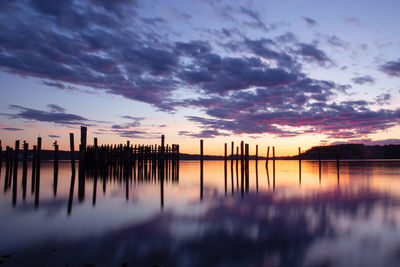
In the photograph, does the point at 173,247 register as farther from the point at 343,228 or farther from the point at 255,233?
the point at 343,228

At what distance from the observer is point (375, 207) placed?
10977mm

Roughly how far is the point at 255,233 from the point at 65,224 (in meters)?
5.19

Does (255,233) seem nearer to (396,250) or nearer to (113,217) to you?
(396,250)

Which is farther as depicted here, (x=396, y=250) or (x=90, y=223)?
(x=90, y=223)

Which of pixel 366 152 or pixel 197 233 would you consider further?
pixel 366 152

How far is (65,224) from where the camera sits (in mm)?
7715

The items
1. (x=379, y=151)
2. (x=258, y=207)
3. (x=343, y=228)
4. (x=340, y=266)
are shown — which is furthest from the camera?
(x=379, y=151)

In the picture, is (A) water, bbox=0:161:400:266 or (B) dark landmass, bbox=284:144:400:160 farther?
(B) dark landmass, bbox=284:144:400:160

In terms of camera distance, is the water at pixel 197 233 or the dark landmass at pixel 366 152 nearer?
the water at pixel 197 233

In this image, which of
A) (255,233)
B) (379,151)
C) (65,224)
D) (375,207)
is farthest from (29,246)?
(379,151)

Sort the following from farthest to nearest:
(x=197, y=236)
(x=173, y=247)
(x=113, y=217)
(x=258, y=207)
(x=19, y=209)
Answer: (x=258, y=207) < (x=19, y=209) < (x=113, y=217) < (x=197, y=236) < (x=173, y=247)

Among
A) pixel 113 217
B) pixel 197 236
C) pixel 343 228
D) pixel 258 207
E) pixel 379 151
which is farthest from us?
pixel 379 151

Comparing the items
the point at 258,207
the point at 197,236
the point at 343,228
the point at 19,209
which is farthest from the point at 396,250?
the point at 19,209

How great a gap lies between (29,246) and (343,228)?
25.1 feet
